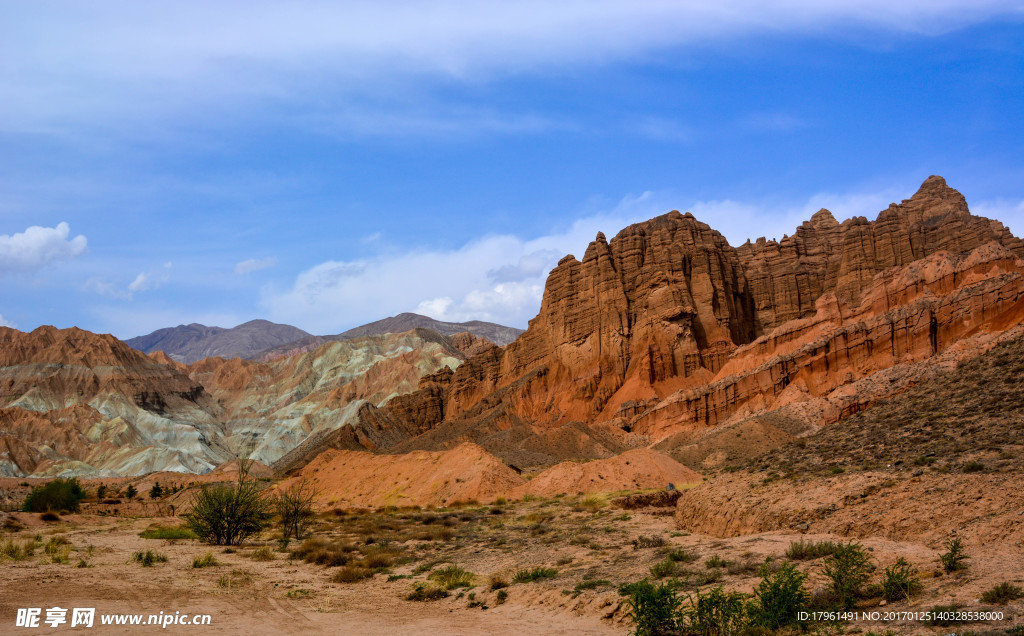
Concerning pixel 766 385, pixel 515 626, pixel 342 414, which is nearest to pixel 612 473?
pixel 515 626

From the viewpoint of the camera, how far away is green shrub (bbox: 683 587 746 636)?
1194 cm

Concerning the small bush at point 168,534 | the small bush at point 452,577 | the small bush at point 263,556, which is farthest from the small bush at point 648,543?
the small bush at point 168,534

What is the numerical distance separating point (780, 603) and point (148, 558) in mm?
18697

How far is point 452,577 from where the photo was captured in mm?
19250

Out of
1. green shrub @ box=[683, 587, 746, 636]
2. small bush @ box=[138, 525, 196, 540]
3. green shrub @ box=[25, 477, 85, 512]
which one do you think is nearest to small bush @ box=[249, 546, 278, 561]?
small bush @ box=[138, 525, 196, 540]

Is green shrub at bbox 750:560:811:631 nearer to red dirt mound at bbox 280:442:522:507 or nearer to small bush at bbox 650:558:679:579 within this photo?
small bush at bbox 650:558:679:579

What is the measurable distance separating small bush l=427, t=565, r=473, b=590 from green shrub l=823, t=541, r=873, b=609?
861 centimetres

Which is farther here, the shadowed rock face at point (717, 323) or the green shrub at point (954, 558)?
the shadowed rock face at point (717, 323)

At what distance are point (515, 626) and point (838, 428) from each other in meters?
16.7

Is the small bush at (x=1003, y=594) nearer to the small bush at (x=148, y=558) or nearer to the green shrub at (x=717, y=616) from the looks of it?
the green shrub at (x=717, y=616)

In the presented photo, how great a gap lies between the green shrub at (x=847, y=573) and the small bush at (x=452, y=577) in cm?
861

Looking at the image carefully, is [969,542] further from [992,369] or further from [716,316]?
[716,316]

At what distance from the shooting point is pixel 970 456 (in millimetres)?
17516

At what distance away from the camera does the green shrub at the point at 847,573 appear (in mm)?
12299
